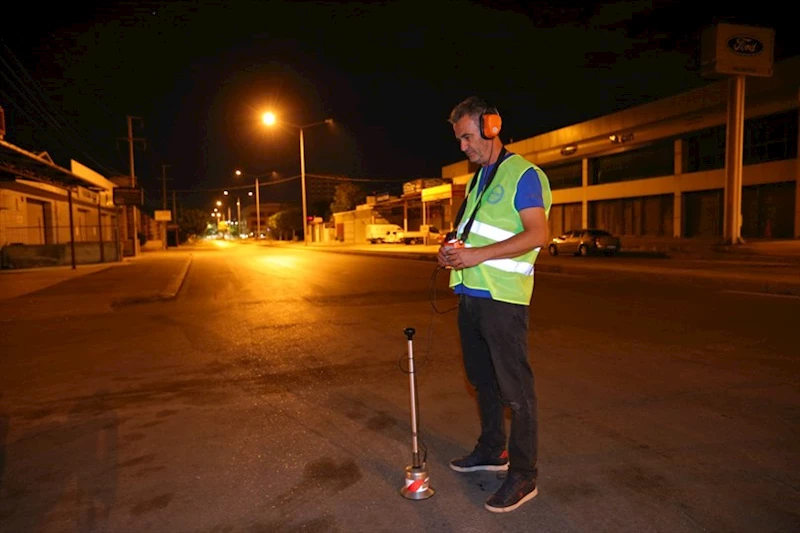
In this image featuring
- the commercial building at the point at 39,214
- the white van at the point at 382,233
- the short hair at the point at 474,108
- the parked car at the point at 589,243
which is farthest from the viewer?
the white van at the point at 382,233

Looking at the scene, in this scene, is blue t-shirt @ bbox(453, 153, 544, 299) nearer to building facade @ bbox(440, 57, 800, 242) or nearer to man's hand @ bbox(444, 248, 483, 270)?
man's hand @ bbox(444, 248, 483, 270)

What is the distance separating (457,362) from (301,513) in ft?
11.7

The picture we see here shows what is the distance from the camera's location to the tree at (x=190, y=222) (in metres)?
91.4

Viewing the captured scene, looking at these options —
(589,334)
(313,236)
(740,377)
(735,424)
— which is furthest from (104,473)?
(313,236)

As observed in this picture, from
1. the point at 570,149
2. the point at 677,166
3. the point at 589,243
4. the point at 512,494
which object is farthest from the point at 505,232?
the point at 570,149

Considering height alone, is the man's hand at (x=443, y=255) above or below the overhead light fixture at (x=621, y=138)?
below

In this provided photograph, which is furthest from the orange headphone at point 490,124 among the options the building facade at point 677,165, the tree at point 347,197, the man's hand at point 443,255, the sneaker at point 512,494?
the tree at point 347,197

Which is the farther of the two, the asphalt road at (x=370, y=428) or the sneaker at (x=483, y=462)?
the sneaker at (x=483, y=462)

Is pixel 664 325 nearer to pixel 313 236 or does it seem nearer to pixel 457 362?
pixel 457 362

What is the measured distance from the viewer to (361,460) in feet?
12.5

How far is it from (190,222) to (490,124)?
9712cm

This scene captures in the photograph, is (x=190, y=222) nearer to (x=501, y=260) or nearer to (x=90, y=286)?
(x=90, y=286)

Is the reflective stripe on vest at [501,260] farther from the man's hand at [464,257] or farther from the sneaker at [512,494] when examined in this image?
the sneaker at [512,494]

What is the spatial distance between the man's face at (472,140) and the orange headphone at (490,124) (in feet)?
0.15
